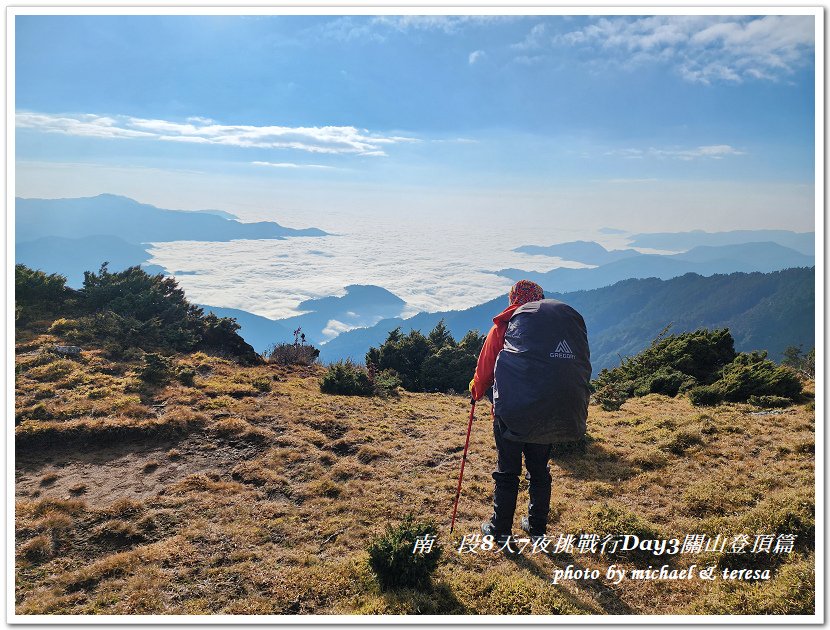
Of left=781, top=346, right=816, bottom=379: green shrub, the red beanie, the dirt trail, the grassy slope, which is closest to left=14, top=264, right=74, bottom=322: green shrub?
the grassy slope

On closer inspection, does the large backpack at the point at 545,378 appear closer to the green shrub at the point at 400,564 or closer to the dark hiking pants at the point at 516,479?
the dark hiking pants at the point at 516,479

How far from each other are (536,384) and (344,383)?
10.7m

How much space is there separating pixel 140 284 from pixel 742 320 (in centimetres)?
20239

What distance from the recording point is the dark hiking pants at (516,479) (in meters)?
4.98

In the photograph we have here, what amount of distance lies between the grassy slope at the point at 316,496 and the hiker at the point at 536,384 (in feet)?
4.14

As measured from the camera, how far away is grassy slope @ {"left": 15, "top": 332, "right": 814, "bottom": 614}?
464 cm

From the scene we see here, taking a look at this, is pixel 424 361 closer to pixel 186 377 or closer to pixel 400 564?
pixel 186 377

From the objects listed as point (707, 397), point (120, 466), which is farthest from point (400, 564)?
point (707, 397)

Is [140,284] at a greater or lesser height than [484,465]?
greater

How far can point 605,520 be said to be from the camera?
5.79 m

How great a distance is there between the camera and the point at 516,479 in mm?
5113
